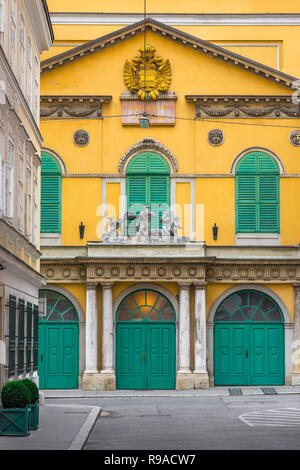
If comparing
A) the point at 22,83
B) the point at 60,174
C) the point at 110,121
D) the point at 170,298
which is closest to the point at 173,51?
the point at 110,121

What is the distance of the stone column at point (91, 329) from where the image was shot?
36406 millimetres

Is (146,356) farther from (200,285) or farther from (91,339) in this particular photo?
(200,285)

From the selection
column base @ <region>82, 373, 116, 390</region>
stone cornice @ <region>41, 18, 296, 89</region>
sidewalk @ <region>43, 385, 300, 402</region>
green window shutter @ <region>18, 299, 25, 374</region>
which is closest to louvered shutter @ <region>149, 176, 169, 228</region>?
stone cornice @ <region>41, 18, 296, 89</region>

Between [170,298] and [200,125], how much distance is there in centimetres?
659

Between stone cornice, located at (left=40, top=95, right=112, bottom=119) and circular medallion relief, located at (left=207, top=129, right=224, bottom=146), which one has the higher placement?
stone cornice, located at (left=40, top=95, right=112, bottom=119)

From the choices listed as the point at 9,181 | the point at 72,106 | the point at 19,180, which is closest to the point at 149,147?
the point at 72,106

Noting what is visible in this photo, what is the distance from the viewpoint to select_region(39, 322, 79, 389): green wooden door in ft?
121

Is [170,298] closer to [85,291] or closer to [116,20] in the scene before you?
[85,291]

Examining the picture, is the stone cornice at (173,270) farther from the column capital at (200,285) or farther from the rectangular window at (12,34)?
the rectangular window at (12,34)

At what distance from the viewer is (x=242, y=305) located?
3772 cm

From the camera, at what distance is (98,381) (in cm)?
3622

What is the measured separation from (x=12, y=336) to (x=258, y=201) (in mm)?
16453

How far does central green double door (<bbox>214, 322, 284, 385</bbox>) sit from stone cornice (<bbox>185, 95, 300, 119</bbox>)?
25.3ft

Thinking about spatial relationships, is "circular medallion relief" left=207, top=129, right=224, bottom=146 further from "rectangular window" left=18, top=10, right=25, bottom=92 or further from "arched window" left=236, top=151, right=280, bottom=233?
"rectangular window" left=18, top=10, right=25, bottom=92
